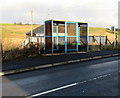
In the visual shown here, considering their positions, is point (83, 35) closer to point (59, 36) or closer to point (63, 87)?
point (59, 36)

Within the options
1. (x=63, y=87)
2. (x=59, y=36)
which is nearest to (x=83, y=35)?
(x=59, y=36)

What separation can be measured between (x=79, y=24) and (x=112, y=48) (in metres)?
6.93

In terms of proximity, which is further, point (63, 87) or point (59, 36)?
point (59, 36)

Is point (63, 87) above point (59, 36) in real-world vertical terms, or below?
below

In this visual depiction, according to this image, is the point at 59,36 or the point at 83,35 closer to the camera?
the point at 59,36

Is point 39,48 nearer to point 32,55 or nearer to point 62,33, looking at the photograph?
point 32,55

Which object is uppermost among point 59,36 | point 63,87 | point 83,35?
point 83,35

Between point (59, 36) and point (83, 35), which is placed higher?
point (83, 35)

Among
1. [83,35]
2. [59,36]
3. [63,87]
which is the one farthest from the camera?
[83,35]

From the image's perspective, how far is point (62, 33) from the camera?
14383 millimetres

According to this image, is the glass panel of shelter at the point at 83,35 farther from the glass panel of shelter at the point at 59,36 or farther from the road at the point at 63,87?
the road at the point at 63,87

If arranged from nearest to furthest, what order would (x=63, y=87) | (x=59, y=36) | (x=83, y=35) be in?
(x=63, y=87), (x=59, y=36), (x=83, y=35)

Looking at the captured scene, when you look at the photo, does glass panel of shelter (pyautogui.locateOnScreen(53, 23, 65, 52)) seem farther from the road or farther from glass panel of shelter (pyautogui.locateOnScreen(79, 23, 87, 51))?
the road

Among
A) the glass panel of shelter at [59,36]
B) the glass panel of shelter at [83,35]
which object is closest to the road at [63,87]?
the glass panel of shelter at [59,36]
